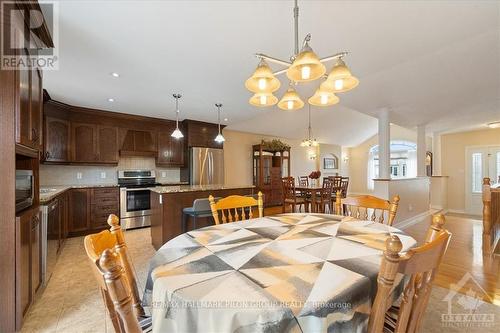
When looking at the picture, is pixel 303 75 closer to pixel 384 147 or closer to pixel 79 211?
pixel 384 147

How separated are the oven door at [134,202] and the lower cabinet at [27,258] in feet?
7.11

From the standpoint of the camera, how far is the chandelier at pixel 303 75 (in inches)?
52.7

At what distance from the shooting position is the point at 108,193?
4.29m

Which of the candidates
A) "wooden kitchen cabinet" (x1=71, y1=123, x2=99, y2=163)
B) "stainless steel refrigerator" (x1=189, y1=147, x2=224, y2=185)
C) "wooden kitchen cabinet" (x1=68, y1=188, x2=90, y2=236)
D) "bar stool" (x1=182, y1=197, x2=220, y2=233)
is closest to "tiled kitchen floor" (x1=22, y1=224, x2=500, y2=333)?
"bar stool" (x1=182, y1=197, x2=220, y2=233)

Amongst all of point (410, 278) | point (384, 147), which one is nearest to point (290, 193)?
point (384, 147)

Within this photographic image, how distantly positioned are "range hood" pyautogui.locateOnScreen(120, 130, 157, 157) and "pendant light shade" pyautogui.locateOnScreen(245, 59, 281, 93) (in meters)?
3.96

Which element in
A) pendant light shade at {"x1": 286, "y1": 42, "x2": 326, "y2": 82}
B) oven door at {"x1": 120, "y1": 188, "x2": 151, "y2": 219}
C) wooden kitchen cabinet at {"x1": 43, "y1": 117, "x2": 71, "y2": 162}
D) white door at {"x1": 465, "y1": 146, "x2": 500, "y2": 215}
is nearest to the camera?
pendant light shade at {"x1": 286, "y1": 42, "x2": 326, "y2": 82}

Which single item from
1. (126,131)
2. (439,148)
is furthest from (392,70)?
(439,148)

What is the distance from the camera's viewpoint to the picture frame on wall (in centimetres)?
960

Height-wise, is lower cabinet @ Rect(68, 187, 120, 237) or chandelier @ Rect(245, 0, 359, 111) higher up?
chandelier @ Rect(245, 0, 359, 111)

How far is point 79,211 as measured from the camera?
13.1 ft

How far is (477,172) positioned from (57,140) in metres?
10.4

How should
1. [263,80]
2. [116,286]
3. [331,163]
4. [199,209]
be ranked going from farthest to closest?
1. [331,163]
2. [199,209]
3. [263,80]
4. [116,286]

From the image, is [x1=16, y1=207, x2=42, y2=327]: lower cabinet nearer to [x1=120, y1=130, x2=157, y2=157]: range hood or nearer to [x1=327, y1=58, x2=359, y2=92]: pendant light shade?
[x1=327, y1=58, x2=359, y2=92]: pendant light shade
